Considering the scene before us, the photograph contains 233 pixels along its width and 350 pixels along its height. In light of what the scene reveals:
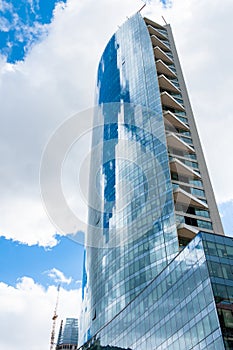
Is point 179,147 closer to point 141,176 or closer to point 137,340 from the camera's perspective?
point 141,176

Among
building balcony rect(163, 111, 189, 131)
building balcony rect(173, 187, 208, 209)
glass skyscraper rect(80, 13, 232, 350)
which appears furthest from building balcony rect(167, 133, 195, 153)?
building balcony rect(173, 187, 208, 209)

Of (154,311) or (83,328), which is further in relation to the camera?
(83,328)

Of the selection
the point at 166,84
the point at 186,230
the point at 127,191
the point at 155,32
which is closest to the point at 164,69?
the point at 166,84

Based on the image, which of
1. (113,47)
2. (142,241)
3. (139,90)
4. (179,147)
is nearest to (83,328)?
(142,241)

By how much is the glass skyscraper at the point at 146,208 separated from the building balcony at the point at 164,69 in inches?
14.2

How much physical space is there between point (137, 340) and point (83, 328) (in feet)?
133

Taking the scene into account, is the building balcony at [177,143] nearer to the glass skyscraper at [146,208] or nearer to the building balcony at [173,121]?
the glass skyscraper at [146,208]

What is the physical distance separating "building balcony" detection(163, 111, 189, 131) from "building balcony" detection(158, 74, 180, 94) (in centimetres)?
1417

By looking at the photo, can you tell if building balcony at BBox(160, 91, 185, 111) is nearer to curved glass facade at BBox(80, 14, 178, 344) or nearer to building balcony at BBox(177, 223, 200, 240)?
curved glass facade at BBox(80, 14, 178, 344)

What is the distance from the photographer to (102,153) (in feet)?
393

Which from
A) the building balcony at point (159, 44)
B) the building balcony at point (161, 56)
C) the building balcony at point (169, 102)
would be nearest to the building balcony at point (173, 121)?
the building balcony at point (169, 102)

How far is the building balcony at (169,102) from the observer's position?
10119 centimetres

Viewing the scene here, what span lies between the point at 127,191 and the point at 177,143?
1696 centimetres

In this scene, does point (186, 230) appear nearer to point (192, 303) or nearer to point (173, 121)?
point (192, 303)
